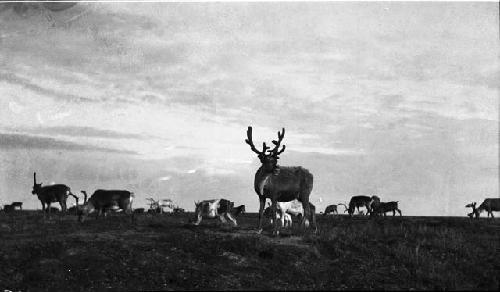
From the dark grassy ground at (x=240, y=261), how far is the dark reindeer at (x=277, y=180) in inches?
71.3

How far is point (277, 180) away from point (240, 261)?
20.7ft

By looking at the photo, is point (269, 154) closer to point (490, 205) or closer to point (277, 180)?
point (277, 180)

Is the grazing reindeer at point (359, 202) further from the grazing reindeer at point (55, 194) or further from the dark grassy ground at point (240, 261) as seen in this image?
the grazing reindeer at point (55, 194)

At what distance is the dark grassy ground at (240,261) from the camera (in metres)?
14.8

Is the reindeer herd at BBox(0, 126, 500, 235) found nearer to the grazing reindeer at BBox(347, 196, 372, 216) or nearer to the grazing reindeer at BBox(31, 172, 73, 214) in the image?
the grazing reindeer at BBox(31, 172, 73, 214)

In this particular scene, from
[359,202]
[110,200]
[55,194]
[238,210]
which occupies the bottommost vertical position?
[238,210]

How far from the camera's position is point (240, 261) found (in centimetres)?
1647

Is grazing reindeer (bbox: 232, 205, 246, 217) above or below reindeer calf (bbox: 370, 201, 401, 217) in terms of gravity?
below

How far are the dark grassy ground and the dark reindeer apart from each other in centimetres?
181

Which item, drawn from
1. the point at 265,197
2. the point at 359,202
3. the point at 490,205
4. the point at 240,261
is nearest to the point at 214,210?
the point at 265,197

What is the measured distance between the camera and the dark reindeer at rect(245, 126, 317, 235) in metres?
22.0

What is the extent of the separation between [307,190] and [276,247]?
5524 mm

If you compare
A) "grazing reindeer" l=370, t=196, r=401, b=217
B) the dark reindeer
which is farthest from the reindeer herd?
"grazing reindeer" l=370, t=196, r=401, b=217

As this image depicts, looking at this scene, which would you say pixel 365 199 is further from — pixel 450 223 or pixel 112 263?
pixel 112 263
